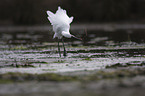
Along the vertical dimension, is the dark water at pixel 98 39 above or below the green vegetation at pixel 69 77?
above

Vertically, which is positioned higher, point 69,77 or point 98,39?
point 98,39

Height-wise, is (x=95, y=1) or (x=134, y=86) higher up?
(x=95, y=1)

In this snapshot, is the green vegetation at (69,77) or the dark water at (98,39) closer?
the green vegetation at (69,77)

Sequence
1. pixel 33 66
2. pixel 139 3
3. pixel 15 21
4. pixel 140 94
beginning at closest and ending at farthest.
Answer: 1. pixel 140 94
2. pixel 33 66
3. pixel 139 3
4. pixel 15 21

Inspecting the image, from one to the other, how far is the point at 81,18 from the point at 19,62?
40.2 meters

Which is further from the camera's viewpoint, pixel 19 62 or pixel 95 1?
Result: pixel 95 1

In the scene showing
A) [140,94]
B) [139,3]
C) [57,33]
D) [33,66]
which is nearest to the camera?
[140,94]

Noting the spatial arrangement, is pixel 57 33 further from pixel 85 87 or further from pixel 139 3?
pixel 139 3

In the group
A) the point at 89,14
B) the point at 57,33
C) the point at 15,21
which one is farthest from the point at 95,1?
the point at 57,33

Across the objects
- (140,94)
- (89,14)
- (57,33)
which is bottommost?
(140,94)

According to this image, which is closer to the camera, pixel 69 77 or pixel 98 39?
pixel 69 77

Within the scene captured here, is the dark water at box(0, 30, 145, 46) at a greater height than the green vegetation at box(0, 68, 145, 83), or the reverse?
the dark water at box(0, 30, 145, 46)

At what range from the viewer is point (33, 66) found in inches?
366

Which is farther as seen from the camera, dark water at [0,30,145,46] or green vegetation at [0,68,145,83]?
dark water at [0,30,145,46]
